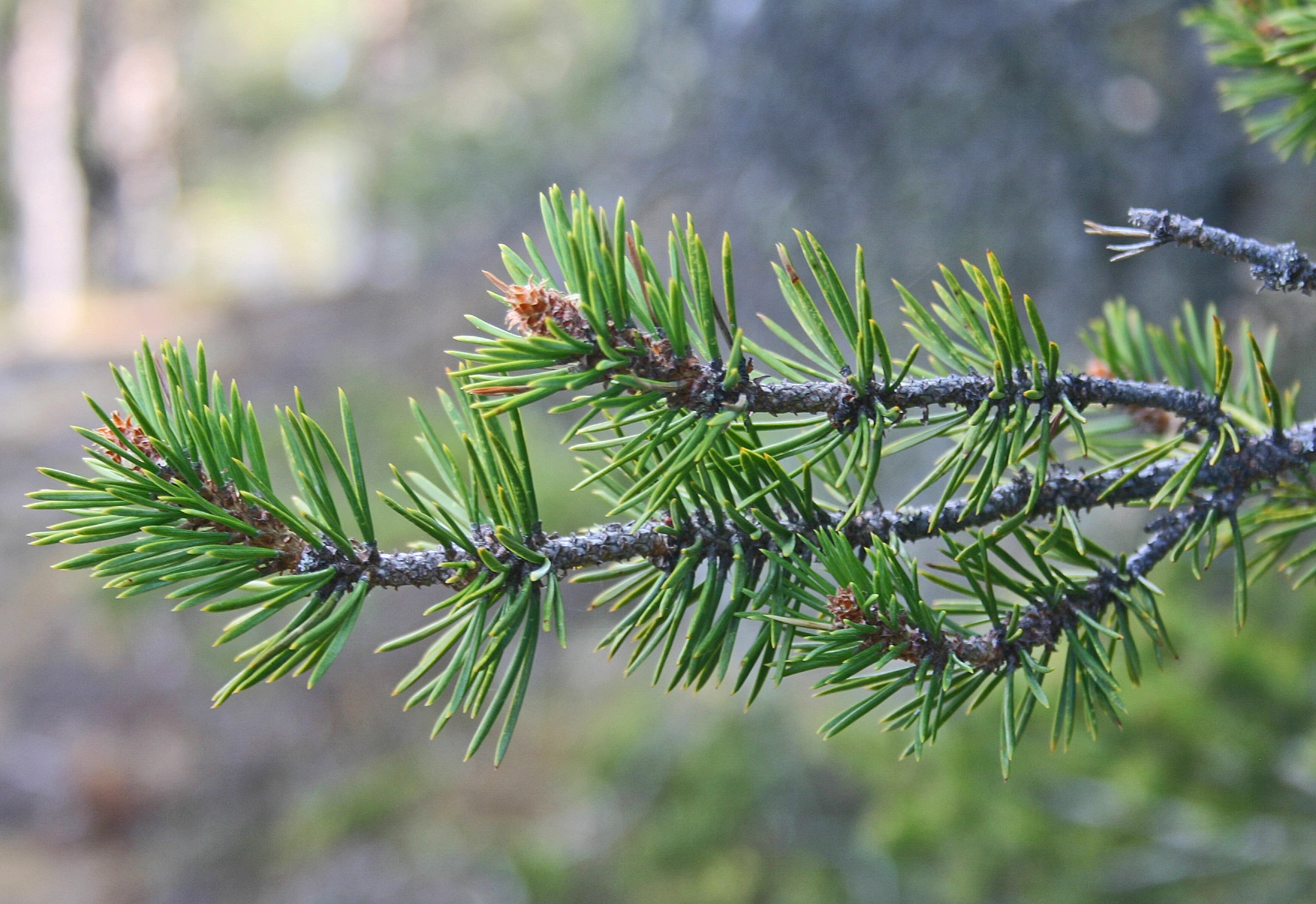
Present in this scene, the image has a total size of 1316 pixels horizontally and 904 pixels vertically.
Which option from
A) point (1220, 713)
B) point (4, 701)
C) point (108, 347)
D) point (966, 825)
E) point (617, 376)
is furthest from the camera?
point (108, 347)

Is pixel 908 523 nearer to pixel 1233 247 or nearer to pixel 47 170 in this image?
pixel 1233 247

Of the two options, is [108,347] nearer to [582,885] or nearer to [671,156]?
[671,156]

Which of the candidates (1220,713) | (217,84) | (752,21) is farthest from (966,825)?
(217,84)

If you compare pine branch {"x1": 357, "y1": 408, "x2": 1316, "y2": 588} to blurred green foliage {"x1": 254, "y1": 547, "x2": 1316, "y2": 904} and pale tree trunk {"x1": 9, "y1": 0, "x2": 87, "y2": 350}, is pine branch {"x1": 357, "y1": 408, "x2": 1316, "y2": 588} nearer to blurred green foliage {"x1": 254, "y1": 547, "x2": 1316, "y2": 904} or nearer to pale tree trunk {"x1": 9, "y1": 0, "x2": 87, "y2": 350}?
blurred green foliage {"x1": 254, "y1": 547, "x2": 1316, "y2": 904}

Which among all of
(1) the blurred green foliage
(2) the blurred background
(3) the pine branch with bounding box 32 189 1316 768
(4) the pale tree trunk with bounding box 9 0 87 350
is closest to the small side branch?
(3) the pine branch with bounding box 32 189 1316 768

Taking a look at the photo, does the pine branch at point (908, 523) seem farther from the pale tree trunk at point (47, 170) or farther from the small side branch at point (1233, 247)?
the pale tree trunk at point (47, 170)

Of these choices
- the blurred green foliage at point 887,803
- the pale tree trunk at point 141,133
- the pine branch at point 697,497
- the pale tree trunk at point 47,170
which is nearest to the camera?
the pine branch at point 697,497

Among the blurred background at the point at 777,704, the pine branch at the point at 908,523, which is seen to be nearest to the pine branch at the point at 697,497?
the pine branch at the point at 908,523
